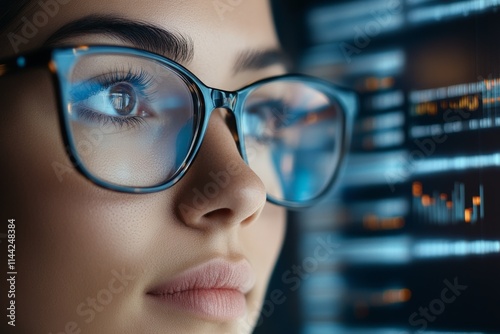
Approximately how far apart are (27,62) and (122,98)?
0.08 metres

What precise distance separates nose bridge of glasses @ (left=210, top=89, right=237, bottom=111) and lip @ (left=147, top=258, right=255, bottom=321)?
14 cm

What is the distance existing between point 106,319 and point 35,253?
0.27ft

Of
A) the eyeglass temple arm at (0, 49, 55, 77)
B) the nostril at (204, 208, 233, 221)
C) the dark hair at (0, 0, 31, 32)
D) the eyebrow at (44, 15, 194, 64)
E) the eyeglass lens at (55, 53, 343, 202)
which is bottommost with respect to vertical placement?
the nostril at (204, 208, 233, 221)

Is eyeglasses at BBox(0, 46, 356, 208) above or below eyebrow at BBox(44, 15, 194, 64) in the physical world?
below

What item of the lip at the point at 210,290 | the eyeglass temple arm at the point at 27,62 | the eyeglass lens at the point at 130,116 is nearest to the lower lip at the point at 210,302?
the lip at the point at 210,290

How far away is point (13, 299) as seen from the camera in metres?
0.49

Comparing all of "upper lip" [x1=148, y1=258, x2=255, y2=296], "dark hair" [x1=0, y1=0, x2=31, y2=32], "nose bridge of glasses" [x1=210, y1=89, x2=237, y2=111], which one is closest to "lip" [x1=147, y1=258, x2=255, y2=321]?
"upper lip" [x1=148, y1=258, x2=255, y2=296]

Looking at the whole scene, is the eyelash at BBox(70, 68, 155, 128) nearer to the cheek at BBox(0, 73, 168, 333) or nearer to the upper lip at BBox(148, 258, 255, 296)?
the cheek at BBox(0, 73, 168, 333)

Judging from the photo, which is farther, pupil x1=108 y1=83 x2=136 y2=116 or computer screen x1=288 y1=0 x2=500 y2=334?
computer screen x1=288 y1=0 x2=500 y2=334

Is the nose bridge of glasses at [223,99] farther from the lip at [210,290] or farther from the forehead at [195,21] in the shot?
the lip at [210,290]

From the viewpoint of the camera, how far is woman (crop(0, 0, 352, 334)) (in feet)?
1.60

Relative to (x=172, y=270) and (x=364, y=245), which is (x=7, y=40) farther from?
(x=364, y=245)

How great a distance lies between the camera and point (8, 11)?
49 centimetres

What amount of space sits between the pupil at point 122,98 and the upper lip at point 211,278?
14 cm
